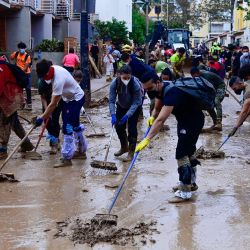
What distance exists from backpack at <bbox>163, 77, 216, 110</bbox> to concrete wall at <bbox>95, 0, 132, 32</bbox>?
160 ft

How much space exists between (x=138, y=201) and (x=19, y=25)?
18722mm

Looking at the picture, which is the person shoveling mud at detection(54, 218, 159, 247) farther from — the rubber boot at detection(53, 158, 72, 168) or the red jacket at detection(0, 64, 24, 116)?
the red jacket at detection(0, 64, 24, 116)

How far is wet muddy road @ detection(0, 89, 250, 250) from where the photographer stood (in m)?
5.44

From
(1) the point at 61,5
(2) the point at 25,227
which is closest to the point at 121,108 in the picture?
(2) the point at 25,227

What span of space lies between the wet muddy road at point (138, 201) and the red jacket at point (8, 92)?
849 mm

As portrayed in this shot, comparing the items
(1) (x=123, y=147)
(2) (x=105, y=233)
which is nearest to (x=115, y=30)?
(1) (x=123, y=147)

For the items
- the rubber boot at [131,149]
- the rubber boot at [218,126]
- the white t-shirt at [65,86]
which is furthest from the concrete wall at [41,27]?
the white t-shirt at [65,86]

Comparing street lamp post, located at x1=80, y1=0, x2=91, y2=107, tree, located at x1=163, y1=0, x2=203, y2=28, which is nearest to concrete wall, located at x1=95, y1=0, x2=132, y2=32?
tree, located at x1=163, y1=0, x2=203, y2=28

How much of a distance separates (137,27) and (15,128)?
181 ft

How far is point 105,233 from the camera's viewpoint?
5.43m

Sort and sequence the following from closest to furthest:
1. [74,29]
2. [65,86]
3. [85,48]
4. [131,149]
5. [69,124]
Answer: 1. [65,86]
2. [69,124]
3. [131,149]
4. [85,48]
5. [74,29]

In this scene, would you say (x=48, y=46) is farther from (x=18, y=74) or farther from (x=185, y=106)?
(x=185, y=106)

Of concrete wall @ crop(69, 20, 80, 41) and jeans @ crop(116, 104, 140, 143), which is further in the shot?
concrete wall @ crop(69, 20, 80, 41)

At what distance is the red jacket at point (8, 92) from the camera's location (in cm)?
895
